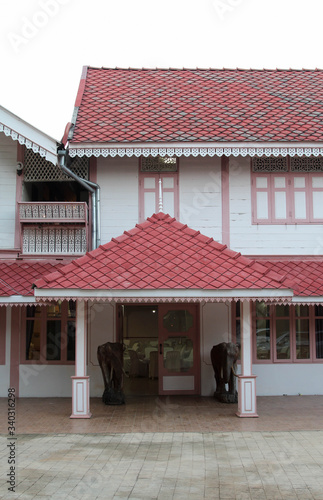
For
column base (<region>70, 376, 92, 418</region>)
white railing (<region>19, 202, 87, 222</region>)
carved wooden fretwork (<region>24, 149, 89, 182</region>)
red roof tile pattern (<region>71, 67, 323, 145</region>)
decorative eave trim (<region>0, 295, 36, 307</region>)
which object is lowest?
column base (<region>70, 376, 92, 418</region>)

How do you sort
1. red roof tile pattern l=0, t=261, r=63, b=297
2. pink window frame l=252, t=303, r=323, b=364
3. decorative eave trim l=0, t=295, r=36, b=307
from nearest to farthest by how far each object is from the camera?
decorative eave trim l=0, t=295, r=36, b=307 → red roof tile pattern l=0, t=261, r=63, b=297 → pink window frame l=252, t=303, r=323, b=364

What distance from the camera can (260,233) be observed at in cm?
1315

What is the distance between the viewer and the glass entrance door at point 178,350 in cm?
1305

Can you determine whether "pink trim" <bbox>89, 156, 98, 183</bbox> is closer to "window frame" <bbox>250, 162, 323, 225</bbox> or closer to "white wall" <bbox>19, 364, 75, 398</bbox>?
"window frame" <bbox>250, 162, 323, 225</bbox>

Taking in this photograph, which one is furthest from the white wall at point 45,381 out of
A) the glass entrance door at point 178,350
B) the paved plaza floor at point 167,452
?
the glass entrance door at point 178,350

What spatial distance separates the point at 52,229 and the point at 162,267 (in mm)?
3612

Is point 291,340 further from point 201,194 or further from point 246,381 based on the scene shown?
point 201,194

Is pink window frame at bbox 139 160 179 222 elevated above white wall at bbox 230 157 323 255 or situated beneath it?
elevated above

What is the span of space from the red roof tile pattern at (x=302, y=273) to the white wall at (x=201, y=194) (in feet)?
4.94

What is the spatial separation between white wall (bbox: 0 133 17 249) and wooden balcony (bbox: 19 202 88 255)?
1.25ft

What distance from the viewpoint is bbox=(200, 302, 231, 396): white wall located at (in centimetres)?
1295

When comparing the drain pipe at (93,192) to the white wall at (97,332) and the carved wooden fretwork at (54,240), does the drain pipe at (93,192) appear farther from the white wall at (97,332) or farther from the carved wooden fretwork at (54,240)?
the white wall at (97,332)

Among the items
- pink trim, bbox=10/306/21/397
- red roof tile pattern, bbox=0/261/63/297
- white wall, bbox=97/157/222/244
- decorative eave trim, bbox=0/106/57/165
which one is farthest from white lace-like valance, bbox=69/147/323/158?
pink trim, bbox=10/306/21/397

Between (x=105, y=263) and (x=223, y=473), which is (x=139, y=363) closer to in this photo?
(x=105, y=263)
